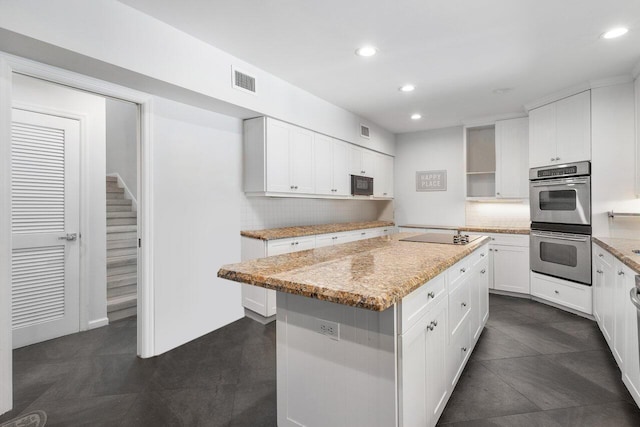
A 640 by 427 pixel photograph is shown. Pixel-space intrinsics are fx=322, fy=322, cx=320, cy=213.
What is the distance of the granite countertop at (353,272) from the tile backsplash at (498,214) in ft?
10.3

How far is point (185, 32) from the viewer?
8.07 feet

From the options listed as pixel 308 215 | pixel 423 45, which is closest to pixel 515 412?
pixel 423 45

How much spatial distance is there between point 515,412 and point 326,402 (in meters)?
1.28

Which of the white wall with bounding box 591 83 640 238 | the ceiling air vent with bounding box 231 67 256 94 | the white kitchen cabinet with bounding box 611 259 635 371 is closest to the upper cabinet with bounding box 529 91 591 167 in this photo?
the white wall with bounding box 591 83 640 238

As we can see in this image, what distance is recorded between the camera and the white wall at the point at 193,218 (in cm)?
277

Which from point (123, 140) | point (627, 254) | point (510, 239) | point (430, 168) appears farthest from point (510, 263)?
point (123, 140)

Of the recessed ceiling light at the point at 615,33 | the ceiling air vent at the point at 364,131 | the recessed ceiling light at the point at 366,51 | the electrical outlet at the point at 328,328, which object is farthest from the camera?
the ceiling air vent at the point at 364,131

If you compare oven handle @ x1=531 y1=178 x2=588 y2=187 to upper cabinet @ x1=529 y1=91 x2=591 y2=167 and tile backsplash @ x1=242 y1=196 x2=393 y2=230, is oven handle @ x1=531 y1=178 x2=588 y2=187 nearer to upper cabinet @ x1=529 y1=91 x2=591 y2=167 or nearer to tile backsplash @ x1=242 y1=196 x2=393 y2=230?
upper cabinet @ x1=529 y1=91 x2=591 y2=167

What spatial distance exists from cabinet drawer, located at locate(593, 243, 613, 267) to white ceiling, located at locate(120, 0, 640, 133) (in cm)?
172

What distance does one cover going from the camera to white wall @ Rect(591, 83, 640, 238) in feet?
10.8

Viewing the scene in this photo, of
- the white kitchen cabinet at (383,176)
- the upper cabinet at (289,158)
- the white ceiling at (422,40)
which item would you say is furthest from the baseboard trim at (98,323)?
the white kitchen cabinet at (383,176)

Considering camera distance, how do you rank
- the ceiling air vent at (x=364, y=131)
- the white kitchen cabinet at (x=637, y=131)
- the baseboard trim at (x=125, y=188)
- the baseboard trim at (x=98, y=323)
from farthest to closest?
the baseboard trim at (x=125, y=188) < the ceiling air vent at (x=364, y=131) < the baseboard trim at (x=98, y=323) < the white kitchen cabinet at (x=637, y=131)

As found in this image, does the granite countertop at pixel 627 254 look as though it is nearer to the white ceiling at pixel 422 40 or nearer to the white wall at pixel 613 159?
the white wall at pixel 613 159

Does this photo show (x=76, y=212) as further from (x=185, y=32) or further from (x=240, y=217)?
(x=185, y=32)
